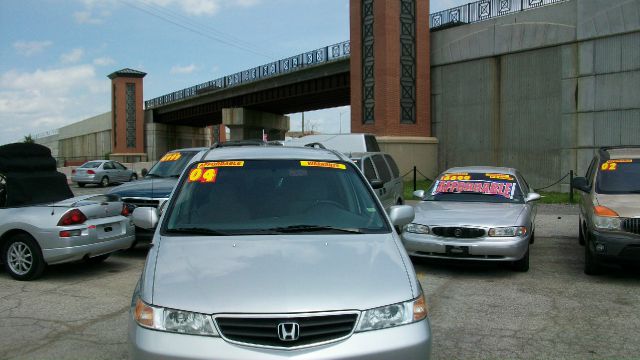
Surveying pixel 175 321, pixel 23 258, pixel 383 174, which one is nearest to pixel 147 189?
pixel 23 258

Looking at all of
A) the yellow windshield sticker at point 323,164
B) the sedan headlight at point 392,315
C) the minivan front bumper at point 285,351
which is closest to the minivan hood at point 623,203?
the yellow windshield sticker at point 323,164

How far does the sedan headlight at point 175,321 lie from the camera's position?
2846 millimetres

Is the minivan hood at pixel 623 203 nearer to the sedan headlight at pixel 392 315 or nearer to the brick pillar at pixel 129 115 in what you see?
the sedan headlight at pixel 392 315

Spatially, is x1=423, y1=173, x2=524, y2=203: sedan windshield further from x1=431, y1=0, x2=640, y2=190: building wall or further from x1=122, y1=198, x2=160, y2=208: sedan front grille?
x1=431, y1=0, x2=640, y2=190: building wall

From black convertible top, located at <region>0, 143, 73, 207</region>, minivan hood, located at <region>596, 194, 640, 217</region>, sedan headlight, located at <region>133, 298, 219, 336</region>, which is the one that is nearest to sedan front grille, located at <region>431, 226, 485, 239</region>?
minivan hood, located at <region>596, 194, 640, 217</region>

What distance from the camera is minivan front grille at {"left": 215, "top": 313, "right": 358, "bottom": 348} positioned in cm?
279

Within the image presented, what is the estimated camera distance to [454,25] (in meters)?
26.2

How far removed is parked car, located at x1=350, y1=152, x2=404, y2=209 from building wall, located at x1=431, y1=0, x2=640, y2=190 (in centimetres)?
1215

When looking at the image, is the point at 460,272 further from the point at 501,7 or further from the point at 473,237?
the point at 501,7

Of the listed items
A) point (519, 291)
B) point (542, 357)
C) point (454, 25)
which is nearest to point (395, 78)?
point (454, 25)

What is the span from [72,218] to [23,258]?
87cm

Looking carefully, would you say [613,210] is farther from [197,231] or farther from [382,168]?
[197,231]

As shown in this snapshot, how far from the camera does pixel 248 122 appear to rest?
156 ft

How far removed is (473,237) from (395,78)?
19.8m
